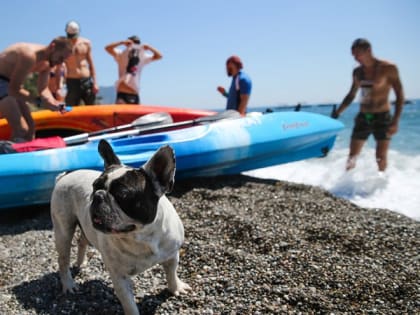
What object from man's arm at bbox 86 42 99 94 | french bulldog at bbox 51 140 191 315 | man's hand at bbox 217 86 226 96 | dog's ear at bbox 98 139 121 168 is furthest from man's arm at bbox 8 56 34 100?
man's hand at bbox 217 86 226 96

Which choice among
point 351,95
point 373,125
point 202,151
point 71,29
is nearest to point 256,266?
point 202,151

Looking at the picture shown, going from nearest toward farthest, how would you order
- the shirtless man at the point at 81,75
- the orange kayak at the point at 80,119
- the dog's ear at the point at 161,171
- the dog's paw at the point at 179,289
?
the dog's ear at the point at 161,171 < the dog's paw at the point at 179,289 < the orange kayak at the point at 80,119 < the shirtless man at the point at 81,75

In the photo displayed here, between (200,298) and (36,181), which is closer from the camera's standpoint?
(200,298)

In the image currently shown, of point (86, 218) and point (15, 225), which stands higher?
point (86, 218)

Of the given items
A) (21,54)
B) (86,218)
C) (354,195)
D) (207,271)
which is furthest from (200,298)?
(354,195)

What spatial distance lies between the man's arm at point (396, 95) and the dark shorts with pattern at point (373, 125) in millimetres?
93

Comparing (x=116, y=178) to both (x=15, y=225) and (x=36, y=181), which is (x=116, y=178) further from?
(x=15, y=225)

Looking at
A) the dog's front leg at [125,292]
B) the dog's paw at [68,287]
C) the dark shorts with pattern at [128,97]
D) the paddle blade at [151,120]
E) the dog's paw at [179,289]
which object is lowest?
the dog's paw at [68,287]

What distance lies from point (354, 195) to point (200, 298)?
4441 mm

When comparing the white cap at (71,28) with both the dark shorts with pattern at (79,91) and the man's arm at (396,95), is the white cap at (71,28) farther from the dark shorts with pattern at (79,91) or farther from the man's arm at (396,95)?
the man's arm at (396,95)

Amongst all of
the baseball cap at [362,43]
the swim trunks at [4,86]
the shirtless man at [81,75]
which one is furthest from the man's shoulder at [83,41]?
the baseball cap at [362,43]

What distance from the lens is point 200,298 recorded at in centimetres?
267

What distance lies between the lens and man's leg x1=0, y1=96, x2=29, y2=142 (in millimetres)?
4941

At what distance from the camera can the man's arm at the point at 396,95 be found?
5.66 m
